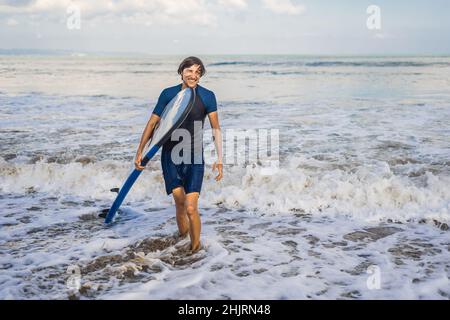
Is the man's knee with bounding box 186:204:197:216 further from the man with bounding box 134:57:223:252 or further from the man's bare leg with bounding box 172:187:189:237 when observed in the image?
the man's bare leg with bounding box 172:187:189:237

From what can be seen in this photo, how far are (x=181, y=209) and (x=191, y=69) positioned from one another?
1.57m

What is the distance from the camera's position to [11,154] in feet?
31.5

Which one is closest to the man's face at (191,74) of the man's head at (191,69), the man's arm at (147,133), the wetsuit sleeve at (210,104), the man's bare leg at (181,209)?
the man's head at (191,69)

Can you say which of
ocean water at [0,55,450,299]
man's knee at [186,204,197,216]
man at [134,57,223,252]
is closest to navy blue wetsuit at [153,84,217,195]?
man at [134,57,223,252]

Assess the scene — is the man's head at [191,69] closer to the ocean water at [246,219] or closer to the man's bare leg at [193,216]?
A: the man's bare leg at [193,216]

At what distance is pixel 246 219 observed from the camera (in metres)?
6.10

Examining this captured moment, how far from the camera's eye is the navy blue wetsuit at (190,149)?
14.3ft

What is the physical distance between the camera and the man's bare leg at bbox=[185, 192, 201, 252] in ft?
14.5

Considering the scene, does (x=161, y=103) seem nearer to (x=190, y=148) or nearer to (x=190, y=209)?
(x=190, y=148)

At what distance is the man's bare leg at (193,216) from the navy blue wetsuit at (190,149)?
7 centimetres

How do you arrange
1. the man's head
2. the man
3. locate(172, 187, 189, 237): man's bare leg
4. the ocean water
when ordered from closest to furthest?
the ocean water, the man's head, the man, locate(172, 187, 189, 237): man's bare leg

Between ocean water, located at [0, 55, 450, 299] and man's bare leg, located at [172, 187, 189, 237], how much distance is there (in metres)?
0.14
